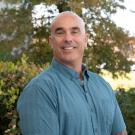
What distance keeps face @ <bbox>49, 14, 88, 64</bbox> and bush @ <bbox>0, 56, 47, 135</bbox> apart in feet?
6.58

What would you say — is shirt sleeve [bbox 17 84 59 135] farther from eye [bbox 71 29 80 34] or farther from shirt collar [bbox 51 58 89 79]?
eye [bbox 71 29 80 34]

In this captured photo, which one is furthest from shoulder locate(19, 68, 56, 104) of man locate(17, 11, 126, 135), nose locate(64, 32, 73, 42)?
nose locate(64, 32, 73, 42)

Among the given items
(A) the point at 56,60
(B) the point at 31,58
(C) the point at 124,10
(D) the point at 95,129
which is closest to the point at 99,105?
(D) the point at 95,129

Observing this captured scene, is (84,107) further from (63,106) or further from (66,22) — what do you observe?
(66,22)

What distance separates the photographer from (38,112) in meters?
2.43

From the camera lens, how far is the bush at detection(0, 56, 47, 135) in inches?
182

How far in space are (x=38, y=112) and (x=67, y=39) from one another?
48 centimetres

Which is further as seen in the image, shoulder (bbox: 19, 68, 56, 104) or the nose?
the nose

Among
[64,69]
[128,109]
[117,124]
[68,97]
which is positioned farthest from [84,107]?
[128,109]

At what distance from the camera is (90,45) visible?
9961mm

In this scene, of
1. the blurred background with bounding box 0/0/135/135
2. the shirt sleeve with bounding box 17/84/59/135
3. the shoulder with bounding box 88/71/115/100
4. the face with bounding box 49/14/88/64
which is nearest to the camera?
the shirt sleeve with bounding box 17/84/59/135

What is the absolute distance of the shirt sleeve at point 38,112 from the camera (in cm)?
242

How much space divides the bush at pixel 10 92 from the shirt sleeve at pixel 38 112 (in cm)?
214

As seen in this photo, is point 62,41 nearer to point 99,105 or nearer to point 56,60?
point 56,60
